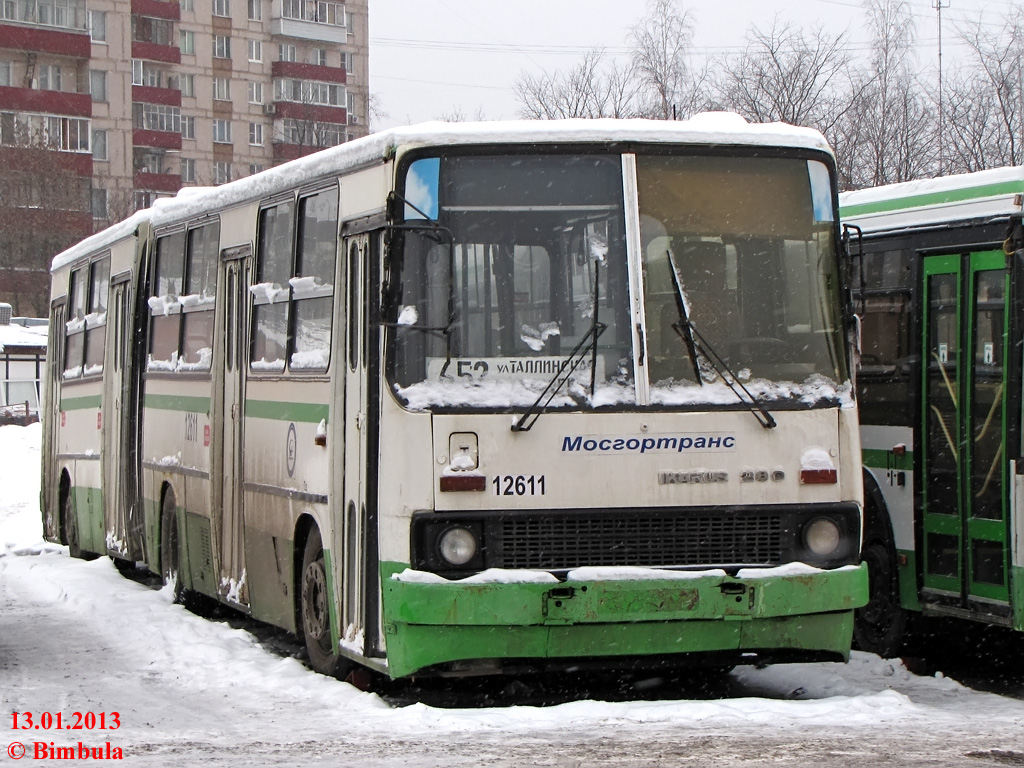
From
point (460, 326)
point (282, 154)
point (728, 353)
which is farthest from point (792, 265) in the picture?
point (282, 154)

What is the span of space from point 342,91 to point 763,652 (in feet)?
253

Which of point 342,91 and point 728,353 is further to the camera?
point 342,91

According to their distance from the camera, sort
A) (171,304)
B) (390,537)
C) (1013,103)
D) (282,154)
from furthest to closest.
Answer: (282,154)
(1013,103)
(171,304)
(390,537)

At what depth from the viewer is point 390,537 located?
8414mm

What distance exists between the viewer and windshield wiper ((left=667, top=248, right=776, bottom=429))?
8.61 meters

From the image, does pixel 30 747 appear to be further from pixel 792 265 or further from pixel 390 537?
pixel 792 265

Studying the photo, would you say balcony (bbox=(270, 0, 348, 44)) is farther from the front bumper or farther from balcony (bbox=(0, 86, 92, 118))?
the front bumper

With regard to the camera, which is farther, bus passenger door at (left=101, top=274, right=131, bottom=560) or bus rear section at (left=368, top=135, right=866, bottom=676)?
bus passenger door at (left=101, top=274, right=131, bottom=560)

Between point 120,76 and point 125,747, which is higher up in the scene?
point 120,76

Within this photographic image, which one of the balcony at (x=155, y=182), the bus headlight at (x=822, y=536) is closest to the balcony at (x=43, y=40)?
the balcony at (x=155, y=182)

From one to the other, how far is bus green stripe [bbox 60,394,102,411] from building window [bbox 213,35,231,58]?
217 feet

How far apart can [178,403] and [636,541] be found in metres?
5.93

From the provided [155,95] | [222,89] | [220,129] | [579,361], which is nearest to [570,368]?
[579,361]

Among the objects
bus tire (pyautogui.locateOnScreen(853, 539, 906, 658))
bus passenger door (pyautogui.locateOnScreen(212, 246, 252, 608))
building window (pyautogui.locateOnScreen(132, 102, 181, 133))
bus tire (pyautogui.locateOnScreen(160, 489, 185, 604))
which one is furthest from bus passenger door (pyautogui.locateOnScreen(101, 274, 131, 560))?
building window (pyautogui.locateOnScreen(132, 102, 181, 133))
